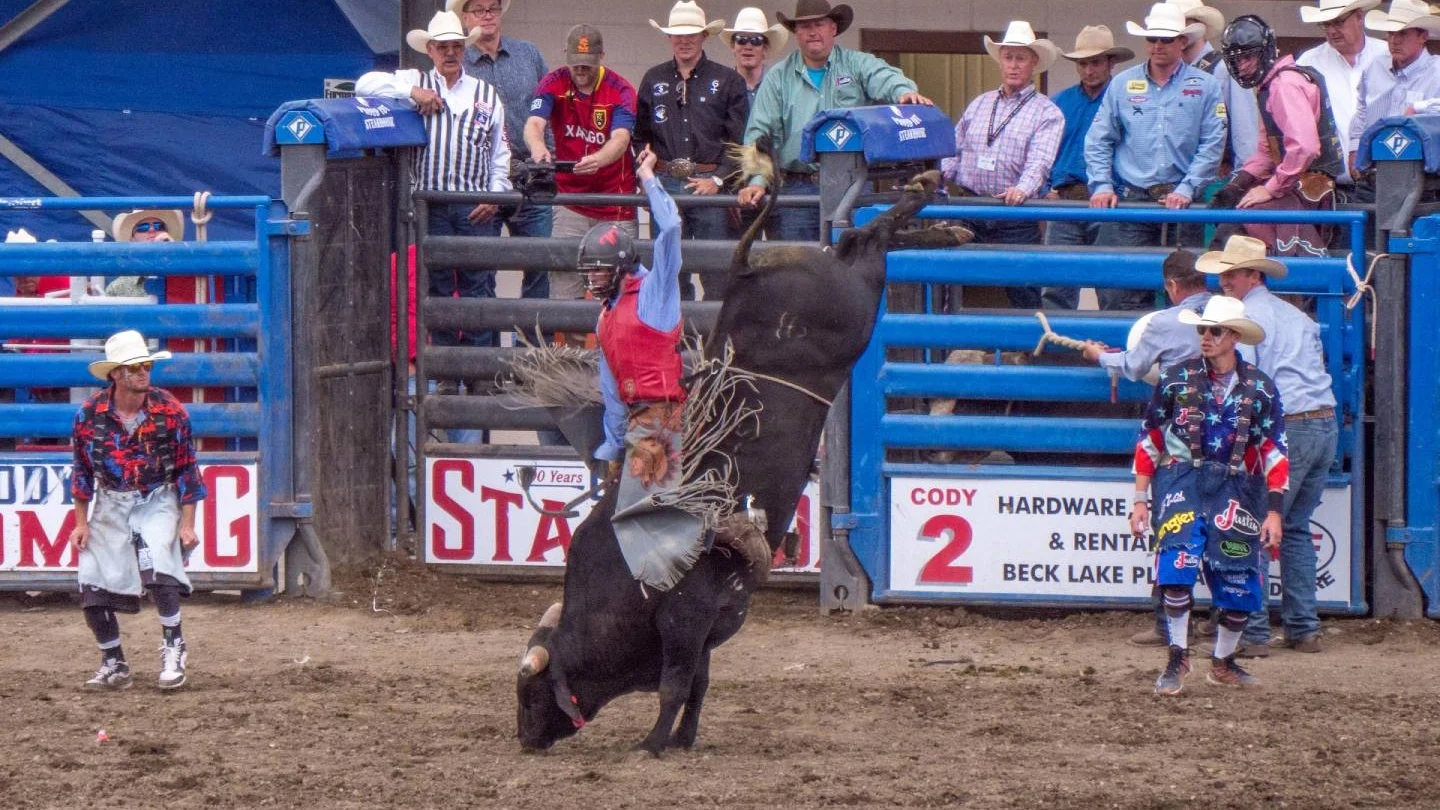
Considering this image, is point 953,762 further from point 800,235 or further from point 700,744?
point 800,235

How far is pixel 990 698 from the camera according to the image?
Result: 7.43 metres

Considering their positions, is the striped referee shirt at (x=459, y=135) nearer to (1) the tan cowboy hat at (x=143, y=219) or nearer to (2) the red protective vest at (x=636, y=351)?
(1) the tan cowboy hat at (x=143, y=219)

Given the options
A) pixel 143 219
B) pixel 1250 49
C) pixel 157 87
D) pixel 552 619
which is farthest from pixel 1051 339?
pixel 157 87

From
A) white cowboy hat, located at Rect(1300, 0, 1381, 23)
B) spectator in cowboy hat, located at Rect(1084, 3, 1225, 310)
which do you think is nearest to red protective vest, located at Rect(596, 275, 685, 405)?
spectator in cowboy hat, located at Rect(1084, 3, 1225, 310)

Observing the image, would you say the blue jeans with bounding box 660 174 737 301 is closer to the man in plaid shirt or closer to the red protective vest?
the man in plaid shirt

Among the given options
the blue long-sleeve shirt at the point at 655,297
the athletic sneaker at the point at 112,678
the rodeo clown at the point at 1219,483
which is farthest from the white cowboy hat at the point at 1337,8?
the athletic sneaker at the point at 112,678

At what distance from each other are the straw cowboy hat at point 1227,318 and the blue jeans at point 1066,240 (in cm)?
164

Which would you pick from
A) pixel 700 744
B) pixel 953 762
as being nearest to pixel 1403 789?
pixel 953 762

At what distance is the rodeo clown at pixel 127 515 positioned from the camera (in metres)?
7.73

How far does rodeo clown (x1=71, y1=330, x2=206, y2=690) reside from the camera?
304 inches

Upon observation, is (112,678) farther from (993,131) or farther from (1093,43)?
(1093,43)

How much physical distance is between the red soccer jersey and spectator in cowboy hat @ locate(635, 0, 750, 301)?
147 millimetres

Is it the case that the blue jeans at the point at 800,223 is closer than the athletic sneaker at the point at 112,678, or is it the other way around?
the athletic sneaker at the point at 112,678

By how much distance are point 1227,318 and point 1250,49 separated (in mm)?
1961
